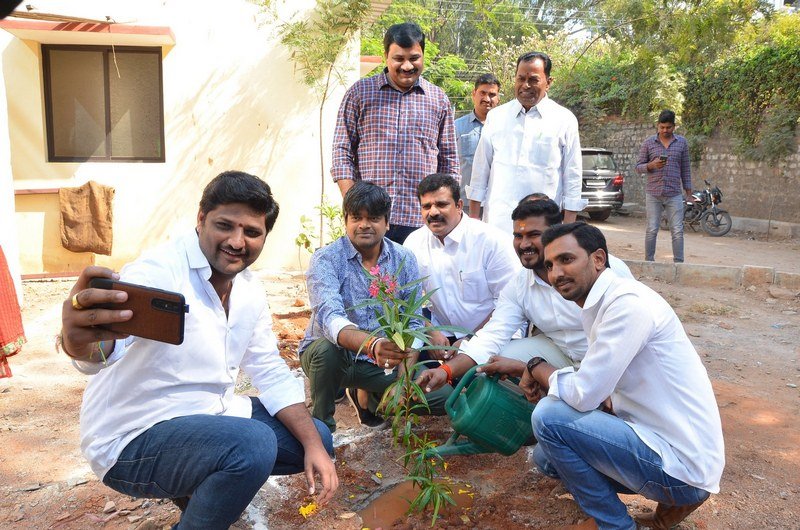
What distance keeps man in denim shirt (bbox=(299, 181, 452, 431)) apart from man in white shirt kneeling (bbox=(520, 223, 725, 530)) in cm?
86

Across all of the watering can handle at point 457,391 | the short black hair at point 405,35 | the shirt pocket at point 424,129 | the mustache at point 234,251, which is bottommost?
the watering can handle at point 457,391

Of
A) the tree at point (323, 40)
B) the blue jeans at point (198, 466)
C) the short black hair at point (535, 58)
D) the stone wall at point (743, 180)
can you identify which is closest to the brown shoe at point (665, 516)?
the blue jeans at point (198, 466)

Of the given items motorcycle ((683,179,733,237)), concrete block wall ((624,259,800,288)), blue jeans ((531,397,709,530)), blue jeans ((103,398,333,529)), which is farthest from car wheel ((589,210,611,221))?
blue jeans ((103,398,333,529))

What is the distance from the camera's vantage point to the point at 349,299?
334 centimetres

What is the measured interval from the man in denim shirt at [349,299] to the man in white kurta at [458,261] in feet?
1.33

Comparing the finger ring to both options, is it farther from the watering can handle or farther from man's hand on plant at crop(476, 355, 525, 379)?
man's hand on plant at crop(476, 355, 525, 379)

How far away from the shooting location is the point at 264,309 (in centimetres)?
240

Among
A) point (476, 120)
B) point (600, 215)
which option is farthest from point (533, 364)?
point (600, 215)

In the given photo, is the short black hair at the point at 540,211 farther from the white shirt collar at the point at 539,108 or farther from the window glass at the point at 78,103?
the window glass at the point at 78,103

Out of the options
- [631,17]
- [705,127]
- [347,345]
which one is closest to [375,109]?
[347,345]

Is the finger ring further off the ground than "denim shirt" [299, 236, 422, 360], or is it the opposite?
the finger ring

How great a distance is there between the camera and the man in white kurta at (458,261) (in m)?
3.75

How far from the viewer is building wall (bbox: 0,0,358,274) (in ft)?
23.7

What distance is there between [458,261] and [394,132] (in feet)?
3.36
